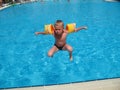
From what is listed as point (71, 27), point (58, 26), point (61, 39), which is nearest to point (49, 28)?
point (58, 26)

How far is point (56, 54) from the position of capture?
13.1 meters

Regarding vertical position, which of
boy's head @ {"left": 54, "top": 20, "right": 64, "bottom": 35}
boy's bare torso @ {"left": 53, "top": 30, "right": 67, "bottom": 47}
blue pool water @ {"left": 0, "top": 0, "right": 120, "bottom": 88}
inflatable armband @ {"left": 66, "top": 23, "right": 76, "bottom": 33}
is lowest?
blue pool water @ {"left": 0, "top": 0, "right": 120, "bottom": 88}

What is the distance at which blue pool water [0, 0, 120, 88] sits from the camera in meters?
10.5

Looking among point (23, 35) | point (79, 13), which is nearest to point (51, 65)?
point (23, 35)

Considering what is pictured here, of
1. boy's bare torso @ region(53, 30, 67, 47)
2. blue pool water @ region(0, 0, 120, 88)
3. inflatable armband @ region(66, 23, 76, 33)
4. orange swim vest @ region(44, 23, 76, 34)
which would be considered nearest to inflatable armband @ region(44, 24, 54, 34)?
orange swim vest @ region(44, 23, 76, 34)

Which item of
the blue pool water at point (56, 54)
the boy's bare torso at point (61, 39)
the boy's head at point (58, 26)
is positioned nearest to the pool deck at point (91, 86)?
the boy's bare torso at point (61, 39)

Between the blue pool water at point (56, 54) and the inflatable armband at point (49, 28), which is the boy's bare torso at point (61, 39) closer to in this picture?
the inflatable armband at point (49, 28)

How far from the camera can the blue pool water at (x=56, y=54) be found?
1054 cm

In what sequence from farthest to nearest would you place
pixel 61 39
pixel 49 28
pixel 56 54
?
pixel 56 54 → pixel 61 39 → pixel 49 28

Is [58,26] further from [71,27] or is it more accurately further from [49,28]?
[71,27]

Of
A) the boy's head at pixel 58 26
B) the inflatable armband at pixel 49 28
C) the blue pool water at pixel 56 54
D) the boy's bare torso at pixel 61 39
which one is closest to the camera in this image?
the boy's head at pixel 58 26

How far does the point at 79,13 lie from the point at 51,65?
47.2ft

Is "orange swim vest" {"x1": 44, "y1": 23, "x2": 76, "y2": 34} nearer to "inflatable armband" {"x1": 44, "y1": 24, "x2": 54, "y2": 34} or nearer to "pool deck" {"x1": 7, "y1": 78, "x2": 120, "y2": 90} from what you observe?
"inflatable armband" {"x1": 44, "y1": 24, "x2": 54, "y2": 34}

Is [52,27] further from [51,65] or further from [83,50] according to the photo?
[83,50]
